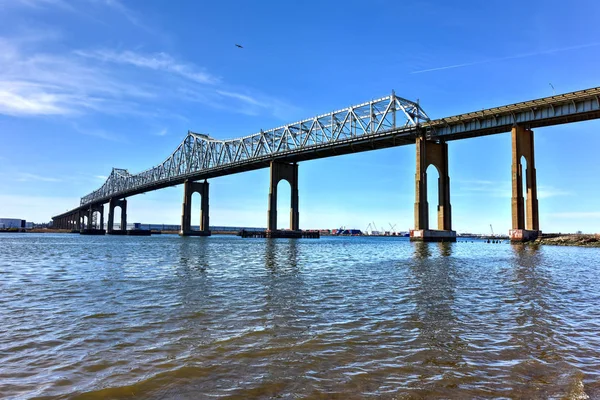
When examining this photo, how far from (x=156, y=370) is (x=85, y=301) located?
7.20m

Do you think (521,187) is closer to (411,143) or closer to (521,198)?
(521,198)

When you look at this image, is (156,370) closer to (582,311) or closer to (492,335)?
(492,335)

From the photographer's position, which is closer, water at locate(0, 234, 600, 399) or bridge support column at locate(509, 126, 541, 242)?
water at locate(0, 234, 600, 399)

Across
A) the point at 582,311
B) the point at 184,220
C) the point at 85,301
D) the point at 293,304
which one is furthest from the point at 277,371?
the point at 184,220

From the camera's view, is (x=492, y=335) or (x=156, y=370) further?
(x=492, y=335)

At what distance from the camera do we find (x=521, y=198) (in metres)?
61.9

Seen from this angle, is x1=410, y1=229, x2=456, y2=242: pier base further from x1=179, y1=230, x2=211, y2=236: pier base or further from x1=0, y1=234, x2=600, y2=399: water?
x1=179, y1=230, x2=211, y2=236: pier base

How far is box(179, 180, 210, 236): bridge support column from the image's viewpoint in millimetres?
136625

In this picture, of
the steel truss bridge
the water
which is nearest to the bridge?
the steel truss bridge

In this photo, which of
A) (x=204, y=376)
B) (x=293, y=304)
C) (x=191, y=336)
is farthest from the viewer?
(x=293, y=304)

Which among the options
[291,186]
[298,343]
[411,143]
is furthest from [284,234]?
[298,343]

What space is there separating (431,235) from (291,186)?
4839 cm

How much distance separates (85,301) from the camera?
12039 millimetres

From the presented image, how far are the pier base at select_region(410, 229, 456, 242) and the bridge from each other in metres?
0.18
